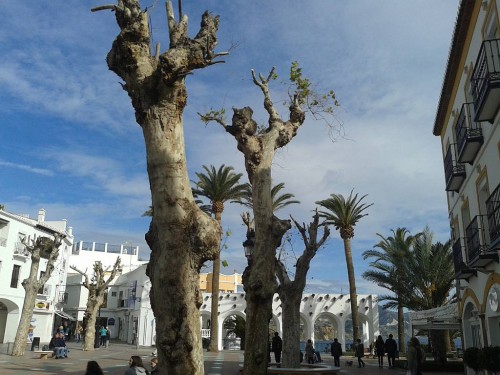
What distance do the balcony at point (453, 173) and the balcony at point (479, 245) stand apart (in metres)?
2.41

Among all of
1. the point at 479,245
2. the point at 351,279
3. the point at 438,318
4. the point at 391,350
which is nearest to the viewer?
the point at 479,245

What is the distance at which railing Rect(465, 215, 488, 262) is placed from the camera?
561 inches

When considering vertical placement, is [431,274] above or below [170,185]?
above

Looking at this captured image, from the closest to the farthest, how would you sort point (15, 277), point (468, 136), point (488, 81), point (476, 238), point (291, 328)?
point (488, 81) < point (468, 136) < point (476, 238) < point (291, 328) < point (15, 277)

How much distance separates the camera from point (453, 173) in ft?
57.9

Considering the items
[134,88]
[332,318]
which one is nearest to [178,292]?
[134,88]

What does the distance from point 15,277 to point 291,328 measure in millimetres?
30081

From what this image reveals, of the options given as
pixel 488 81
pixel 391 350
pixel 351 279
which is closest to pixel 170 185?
pixel 488 81

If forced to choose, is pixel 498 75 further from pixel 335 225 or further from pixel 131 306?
pixel 131 306

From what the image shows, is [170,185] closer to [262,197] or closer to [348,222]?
[262,197]

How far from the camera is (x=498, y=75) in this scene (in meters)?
11.3

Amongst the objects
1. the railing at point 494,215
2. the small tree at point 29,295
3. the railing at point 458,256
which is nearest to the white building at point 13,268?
the small tree at point 29,295

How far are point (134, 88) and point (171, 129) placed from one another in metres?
0.86

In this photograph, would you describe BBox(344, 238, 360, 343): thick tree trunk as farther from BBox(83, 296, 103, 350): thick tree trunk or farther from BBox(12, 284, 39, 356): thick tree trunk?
BBox(12, 284, 39, 356): thick tree trunk
